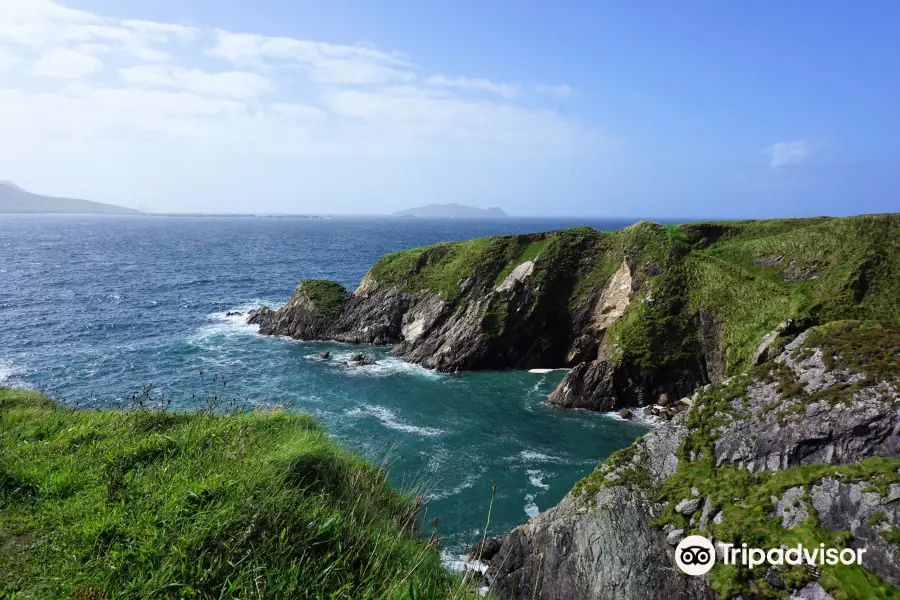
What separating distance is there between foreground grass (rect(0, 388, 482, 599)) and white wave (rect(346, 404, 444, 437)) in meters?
25.3

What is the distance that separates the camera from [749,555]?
15.4 metres

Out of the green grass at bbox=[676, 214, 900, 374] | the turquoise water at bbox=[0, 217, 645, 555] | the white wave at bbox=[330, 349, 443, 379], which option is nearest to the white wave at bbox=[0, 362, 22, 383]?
the turquoise water at bbox=[0, 217, 645, 555]

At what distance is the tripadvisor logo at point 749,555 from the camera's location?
1418cm

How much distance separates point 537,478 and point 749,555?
15.9 meters

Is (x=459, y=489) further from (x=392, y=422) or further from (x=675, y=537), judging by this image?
(x=675, y=537)

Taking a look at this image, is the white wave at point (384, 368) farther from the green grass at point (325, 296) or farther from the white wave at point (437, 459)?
the white wave at point (437, 459)

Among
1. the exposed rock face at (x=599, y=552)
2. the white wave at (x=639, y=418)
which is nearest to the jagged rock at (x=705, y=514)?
the exposed rock face at (x=599, y=552)

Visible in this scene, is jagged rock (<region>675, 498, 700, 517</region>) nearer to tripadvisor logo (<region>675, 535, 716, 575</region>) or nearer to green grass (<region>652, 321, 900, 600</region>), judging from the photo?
green grass (<region>652, 321, 900, 600</region>)

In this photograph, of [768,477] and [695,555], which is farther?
[768,477]

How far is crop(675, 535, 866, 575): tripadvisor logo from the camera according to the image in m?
14.2

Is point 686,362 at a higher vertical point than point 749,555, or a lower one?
lower

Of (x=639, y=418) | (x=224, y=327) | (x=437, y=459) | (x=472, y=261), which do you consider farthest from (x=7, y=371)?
(x=639, y=418)

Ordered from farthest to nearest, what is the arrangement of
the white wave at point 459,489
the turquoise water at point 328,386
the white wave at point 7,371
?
the white wave at point 7,371 → the turquoise water at point 328,386 → the white wave at point 459,489

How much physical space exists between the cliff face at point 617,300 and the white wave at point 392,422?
1224 centimetres
